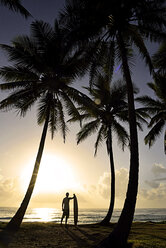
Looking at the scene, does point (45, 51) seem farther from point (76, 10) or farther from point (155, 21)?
point (155, 21)

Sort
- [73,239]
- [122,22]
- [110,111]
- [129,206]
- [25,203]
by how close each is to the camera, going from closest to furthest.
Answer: [129,206] → [73,239] → [122,22] → [25,203] → [110,111]

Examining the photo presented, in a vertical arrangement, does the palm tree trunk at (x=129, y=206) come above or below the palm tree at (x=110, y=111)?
below

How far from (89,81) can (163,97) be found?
889cm

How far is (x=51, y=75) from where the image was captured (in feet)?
42.9

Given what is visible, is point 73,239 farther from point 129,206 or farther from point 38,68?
point 38,68

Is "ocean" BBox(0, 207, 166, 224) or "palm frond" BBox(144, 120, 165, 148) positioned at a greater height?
"palm frond" BBox(144, 120, 165, 148)

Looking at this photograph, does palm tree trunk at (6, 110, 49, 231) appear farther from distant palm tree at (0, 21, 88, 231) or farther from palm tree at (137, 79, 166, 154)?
palm tree at (137, 79, 166, 154)

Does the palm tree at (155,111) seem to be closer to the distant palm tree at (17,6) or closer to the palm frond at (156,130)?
the palm frond at (156,130)

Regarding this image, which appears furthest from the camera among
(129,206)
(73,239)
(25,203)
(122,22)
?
(25,203)

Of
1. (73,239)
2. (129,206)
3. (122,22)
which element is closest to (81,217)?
(73,239)

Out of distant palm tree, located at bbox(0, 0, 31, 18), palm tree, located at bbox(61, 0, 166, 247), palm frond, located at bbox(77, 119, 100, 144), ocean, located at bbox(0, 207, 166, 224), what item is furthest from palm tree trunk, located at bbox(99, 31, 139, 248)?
ocean, located at bbox(0, 207, 166, 224)

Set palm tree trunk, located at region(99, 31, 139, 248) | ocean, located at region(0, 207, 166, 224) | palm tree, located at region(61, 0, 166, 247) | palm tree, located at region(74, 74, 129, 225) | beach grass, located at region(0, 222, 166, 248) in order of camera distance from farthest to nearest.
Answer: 1. ocean, located at region(0, 207, 166, 224)
2. palm tree, located at region(74, 74, 129, 225)
3. palm tree, located at region(61, 0, 166, 247)
4. beach grass, located at region(0, 222, 166, 248)
5. palm tree trunk, located at region(99, 31, 139, 248)

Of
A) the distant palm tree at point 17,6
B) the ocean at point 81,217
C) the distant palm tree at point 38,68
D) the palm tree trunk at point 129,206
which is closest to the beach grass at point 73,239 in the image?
the palm tree trunk at point 129,206

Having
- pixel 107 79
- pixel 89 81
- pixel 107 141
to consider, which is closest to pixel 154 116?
pixel 107 141
